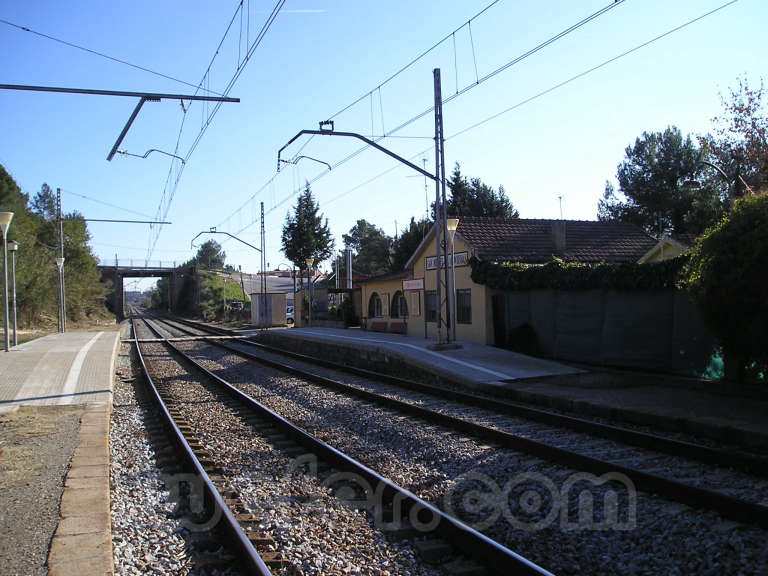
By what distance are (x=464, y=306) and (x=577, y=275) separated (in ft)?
19.6

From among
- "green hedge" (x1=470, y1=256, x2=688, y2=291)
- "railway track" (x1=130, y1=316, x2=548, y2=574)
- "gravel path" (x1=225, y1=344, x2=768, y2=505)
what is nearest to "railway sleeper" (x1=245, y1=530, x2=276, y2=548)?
"railway track" (x1=130, y1=316, x2=548, y2=574)

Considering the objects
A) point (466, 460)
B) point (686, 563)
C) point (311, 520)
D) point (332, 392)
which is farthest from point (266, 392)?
point (686, 563)

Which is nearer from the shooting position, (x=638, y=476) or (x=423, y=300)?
(x=638, y=476)

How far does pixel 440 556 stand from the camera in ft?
15.2

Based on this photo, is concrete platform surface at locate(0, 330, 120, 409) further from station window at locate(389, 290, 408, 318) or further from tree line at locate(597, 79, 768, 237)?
tree line at locate(597, 79, 768, 237)

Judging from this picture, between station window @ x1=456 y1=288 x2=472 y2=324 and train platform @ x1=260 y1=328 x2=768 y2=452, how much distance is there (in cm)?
221

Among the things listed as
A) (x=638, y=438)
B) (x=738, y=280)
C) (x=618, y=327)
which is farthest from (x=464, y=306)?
(x=638, y=438)

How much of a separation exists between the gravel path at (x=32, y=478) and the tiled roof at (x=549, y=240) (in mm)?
14810

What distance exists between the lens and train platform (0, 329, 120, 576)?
4.30 meters

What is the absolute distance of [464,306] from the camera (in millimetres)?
21812

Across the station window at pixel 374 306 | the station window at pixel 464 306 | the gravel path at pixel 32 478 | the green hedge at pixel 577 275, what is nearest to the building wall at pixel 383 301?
the station window at pixel 374 306

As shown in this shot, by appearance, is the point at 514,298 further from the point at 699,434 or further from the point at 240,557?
the point at 240,557

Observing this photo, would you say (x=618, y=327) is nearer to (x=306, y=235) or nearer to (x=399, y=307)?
(x=399, y=307)

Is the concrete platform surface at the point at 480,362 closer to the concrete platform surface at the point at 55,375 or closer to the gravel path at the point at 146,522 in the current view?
the gravel path at the point at 146,522
